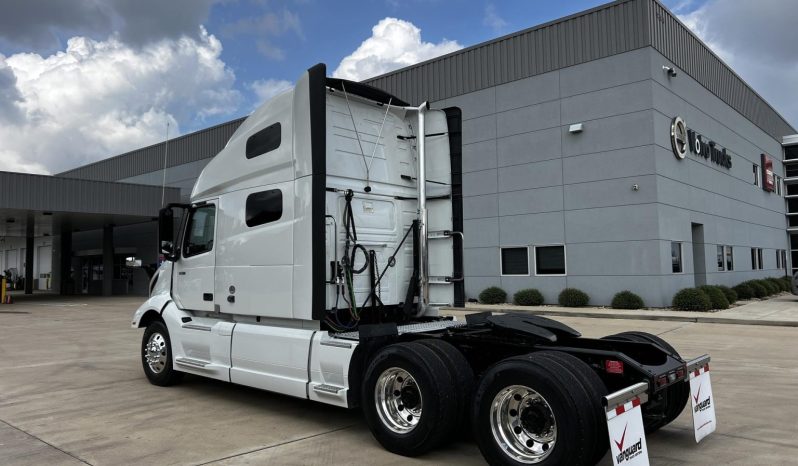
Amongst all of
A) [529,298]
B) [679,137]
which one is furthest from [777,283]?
[529,298]

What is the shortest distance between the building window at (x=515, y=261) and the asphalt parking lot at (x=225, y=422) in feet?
38.3

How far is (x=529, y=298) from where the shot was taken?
829 inches

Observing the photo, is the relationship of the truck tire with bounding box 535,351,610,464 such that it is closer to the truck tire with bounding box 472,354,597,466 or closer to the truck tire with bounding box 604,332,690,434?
the truck tire with bounding box 472,354,597,466

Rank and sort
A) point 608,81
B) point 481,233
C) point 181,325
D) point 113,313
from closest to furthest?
point 181,325 < point 608,81 < point 113,313 < point 481,233

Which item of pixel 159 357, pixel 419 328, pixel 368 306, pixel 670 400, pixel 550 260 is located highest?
pixel 550 260

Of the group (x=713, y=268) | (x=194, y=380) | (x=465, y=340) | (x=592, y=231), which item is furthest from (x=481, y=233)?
(x=465, y=340)

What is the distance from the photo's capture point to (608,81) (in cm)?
2030

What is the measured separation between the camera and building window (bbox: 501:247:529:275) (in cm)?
2211

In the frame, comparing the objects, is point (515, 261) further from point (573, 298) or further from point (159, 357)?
point (159, 357)

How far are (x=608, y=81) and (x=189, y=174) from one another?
27500mm

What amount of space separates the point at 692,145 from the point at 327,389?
21196 millimetres

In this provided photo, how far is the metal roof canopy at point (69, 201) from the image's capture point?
25125 millimetres

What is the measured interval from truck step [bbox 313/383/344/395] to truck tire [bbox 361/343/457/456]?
1.22 ft

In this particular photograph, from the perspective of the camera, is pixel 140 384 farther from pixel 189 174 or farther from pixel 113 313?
pixel 189 174
